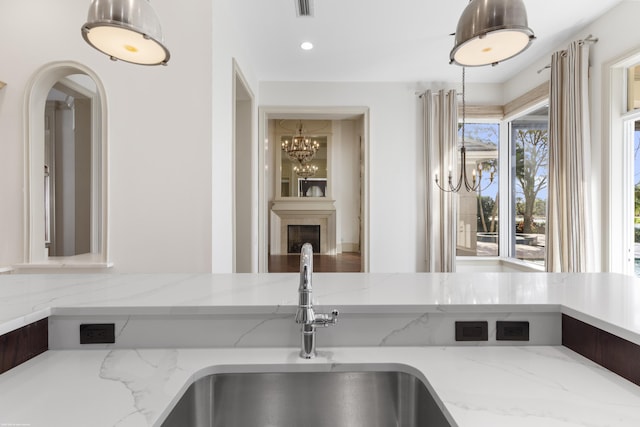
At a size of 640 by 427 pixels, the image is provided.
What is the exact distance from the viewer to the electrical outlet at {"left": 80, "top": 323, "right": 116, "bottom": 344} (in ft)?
3.20

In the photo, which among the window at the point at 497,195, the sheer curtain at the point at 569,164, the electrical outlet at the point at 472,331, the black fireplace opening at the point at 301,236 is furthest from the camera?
the black fireplace opening at the point at 301,236

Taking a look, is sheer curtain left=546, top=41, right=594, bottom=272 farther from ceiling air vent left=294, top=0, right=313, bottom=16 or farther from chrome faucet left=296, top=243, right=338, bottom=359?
chrome faucet left=296, top=243, right=338, bottom=359

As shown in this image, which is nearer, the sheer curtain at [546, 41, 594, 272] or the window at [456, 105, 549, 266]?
the sheer curtain at [546, 41, 594, 272]

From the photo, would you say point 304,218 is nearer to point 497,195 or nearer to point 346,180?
point 346,180

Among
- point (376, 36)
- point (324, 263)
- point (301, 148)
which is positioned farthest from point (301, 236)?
point (376, 36)

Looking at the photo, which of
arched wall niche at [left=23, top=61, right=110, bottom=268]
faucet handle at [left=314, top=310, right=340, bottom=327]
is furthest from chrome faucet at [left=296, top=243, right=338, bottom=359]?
arched wall niche at [left=23, top=61, right=110, bottom=268]

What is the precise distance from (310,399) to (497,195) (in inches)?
187

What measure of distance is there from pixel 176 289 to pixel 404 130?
4.23 meters

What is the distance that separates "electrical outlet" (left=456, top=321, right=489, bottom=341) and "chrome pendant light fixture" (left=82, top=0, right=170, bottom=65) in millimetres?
1568

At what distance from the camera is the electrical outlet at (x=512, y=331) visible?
100cm

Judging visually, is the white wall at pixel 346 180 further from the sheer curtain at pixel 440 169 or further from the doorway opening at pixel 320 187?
the sheer curtain at pixel 440 169

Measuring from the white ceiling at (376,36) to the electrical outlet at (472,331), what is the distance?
9.63ft

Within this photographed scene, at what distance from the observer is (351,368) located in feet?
2.99

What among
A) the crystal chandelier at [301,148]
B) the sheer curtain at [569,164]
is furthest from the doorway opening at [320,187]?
the sheer curtain at [569,164]
